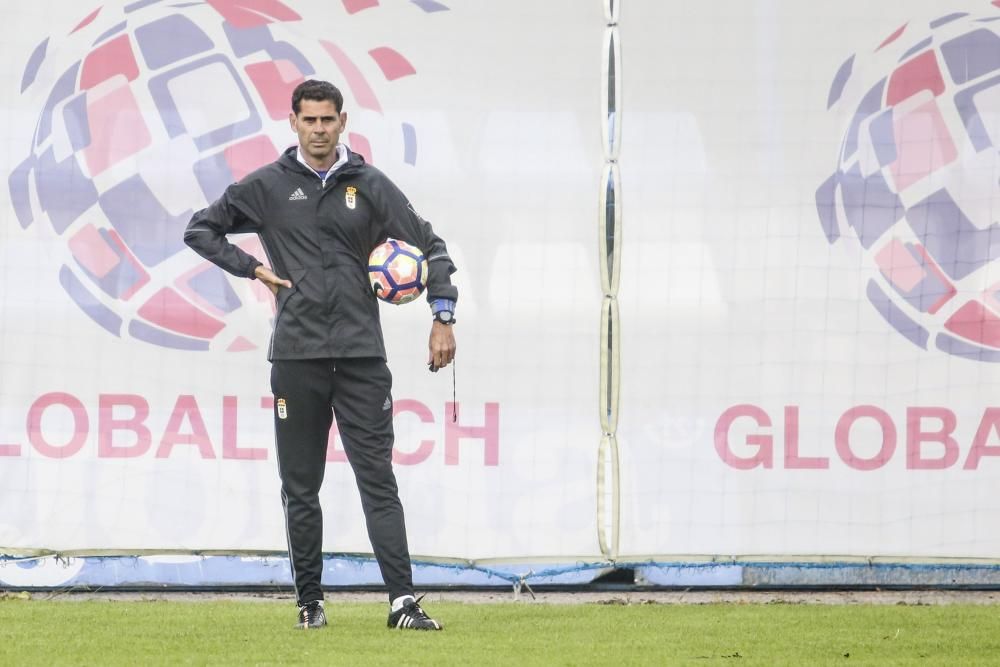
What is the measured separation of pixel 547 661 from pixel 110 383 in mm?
3203

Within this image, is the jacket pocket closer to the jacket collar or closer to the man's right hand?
the man's right hand

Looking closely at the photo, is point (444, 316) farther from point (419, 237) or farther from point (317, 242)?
point (317, 242)

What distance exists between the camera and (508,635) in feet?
19.5

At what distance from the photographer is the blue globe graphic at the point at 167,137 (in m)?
7.68

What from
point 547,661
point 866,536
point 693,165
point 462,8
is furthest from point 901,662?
point 462,8

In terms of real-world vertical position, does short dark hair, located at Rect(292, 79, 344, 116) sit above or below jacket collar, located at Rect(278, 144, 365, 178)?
above

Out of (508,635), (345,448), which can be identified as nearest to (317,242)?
(345,448)

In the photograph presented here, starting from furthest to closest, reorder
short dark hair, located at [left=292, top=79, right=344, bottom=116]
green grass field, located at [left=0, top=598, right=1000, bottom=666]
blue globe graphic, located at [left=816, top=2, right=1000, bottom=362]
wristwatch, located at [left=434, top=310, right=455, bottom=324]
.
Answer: blue globe graphic, located at [left=816, top=2, right=1000, bottom=362] → wristwatch, located at [left=434, top=310, right=455, bottom=324] → short dark hair, located at [left=292, top=79, right=344, bottom=116] → green grass field, located at [left=0, top=598, right=1000, bottom=666]

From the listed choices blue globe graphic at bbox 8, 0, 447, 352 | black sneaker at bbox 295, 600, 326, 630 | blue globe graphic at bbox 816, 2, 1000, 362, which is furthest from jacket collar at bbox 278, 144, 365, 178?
blue globe graphic at bbox 816, 2, 1000, 362

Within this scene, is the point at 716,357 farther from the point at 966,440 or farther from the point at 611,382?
the point at 966,440

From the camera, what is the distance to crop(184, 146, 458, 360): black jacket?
5914 mm

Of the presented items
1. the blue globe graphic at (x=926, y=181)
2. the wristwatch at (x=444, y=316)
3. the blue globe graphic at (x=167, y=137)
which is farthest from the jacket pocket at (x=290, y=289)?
the blue globe graphic at (x=926, y=181)

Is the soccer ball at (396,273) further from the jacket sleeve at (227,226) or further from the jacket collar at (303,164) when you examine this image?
the jacket sleeve at (227,226)

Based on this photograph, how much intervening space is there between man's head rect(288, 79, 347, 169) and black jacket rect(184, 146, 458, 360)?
0.33ft
